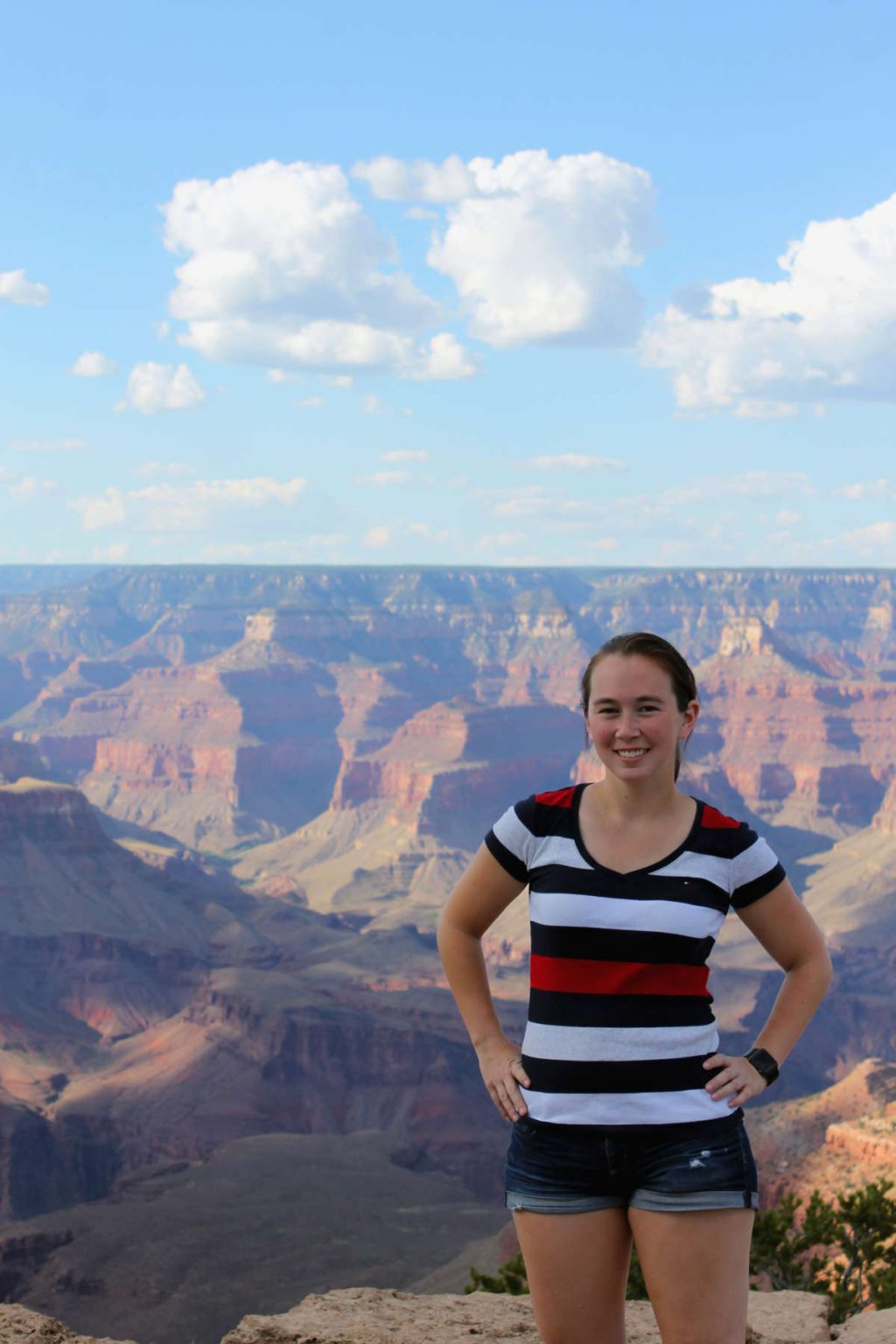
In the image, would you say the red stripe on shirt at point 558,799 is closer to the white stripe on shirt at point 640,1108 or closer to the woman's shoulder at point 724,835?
the woman's shoulder at point 724,835

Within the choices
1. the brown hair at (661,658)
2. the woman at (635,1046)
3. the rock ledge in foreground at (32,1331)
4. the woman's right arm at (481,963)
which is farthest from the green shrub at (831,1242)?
the brown hair at (661,658)

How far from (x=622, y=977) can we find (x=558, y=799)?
0.75 metres

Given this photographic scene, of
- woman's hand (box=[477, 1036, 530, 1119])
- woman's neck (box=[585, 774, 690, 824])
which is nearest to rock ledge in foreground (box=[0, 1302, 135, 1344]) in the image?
woman's hand (box=[477, 1036, 530, 1119])

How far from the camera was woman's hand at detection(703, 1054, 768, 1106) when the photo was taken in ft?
16.8

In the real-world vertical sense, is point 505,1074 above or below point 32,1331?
above

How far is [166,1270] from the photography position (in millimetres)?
39000

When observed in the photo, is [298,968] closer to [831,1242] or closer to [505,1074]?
[831,1242]

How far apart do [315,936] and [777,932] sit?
91689 millimetres

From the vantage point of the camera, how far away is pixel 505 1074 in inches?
212

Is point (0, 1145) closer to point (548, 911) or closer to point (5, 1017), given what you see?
point (5, 1017)

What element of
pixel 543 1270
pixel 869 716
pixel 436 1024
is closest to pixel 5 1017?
pixel 436 1024

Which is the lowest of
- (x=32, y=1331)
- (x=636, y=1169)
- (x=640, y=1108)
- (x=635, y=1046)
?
(x=32, y=1331)

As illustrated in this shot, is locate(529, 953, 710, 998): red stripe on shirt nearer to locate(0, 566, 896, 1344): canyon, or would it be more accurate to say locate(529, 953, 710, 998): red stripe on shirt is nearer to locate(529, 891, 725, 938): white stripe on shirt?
locate(529, 891, 725, 938): white stripe on shirt

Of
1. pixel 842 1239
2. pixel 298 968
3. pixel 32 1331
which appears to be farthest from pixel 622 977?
pixel 298 968
